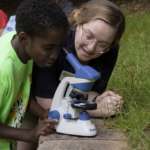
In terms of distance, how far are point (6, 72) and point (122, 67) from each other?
2.37 m

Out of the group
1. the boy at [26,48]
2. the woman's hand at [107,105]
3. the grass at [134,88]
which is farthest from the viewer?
the woman's hand at [107,105]

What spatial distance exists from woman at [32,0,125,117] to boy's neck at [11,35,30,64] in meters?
0.48

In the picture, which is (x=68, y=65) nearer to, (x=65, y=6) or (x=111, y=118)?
(x=111, y=118)

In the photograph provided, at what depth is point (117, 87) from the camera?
4.21m

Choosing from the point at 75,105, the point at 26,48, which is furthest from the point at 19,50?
the point at 75,105

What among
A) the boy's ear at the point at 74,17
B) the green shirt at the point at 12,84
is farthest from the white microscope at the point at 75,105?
the boy's ear at the point at 74,17

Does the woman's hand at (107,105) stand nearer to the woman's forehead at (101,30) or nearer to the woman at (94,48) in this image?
the woman at (94,48)

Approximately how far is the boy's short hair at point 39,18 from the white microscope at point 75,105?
0.33 meters

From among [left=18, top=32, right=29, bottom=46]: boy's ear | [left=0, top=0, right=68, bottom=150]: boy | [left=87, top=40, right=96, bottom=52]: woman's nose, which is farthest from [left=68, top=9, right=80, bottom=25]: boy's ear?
[left=18, top=32, right=29, bottom=46]: boy's ear

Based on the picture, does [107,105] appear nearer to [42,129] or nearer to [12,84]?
[42,129]

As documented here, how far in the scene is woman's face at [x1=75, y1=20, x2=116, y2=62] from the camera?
130 inches

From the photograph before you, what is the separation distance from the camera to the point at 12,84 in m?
2.90

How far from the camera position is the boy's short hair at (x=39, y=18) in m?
2.83

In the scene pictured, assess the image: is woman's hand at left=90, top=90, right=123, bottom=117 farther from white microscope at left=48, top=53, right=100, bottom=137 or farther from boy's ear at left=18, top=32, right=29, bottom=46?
boy's ear at left=18, top=32, right=29, bottom=46
